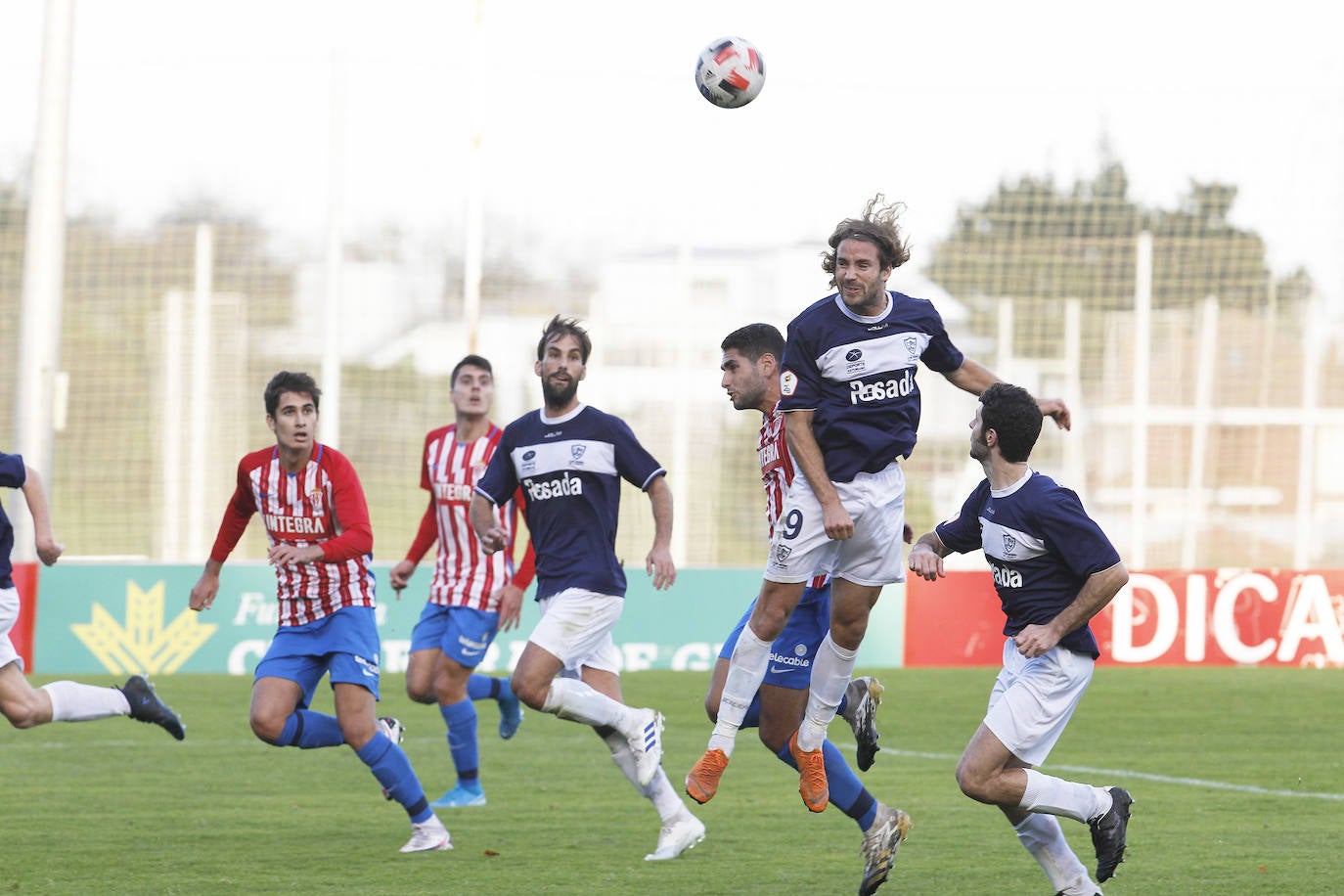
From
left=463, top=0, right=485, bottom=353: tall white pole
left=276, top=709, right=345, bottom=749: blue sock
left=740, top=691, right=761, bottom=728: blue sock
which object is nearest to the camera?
left=740, top=691, right=761, bottom=728: blue sock

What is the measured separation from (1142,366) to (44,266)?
11.5 meters

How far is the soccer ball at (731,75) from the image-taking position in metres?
8.47

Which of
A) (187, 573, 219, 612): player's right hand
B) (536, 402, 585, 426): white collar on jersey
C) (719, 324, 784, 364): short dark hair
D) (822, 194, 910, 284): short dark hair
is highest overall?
(822, 194, 910, 284): short dark hair

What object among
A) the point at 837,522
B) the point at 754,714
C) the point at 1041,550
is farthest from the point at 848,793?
the point at 1041,550

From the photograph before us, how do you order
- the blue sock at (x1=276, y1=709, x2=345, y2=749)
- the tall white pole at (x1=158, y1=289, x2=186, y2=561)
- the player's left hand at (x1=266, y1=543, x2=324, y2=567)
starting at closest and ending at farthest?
the player's left hand at (x1=266, y1=543, x2=324, y2=567)
the blue sock at (x1=276, y1=709, x2=345, y2=749)
the tall white pole at (x1=158, y1=289, x2=186, y2=561)

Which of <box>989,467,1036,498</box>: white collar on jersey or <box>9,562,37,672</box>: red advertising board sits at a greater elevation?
<box>989,467,1036,498</box>: white collar on jersey

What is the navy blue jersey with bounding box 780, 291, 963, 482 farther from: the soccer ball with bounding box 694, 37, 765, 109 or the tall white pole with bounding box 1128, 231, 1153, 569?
the tall white pole with bounding box 1128, 231, 1153, 569

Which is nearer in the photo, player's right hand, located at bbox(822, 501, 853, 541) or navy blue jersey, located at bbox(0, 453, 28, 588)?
player's right hand, located at bbox(822, 501, 853, 541)

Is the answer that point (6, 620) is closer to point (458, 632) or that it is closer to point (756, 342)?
point (458, 632)

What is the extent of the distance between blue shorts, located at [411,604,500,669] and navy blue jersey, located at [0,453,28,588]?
2.25 m

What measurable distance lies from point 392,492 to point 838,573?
11602 mm

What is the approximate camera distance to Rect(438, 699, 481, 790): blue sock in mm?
9289

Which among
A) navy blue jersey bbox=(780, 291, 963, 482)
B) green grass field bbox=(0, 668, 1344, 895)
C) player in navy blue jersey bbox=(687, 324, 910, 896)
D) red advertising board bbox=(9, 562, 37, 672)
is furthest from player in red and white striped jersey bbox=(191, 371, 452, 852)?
red advertising board bbox=(9, 562, 37, 672)

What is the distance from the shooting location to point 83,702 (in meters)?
8.27
